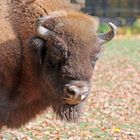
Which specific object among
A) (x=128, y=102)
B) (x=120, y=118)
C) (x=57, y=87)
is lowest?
(x=128, y=102)

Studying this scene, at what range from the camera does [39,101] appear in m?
7.29

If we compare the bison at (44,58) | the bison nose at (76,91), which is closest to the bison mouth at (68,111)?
the bison at (44,58)

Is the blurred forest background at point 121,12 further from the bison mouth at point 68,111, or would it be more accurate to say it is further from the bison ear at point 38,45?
the bison ear at point 38,45

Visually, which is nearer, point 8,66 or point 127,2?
point 8,66

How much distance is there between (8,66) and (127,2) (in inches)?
1084

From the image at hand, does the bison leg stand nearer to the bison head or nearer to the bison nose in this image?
the bison head

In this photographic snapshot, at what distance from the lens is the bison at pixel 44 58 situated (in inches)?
263

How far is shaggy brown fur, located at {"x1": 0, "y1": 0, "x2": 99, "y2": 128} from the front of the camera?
22.1 ft

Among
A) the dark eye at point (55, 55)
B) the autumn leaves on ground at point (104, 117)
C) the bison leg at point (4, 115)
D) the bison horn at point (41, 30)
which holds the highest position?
the bison horn at point (41, 30)

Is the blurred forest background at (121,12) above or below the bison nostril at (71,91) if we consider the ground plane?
below

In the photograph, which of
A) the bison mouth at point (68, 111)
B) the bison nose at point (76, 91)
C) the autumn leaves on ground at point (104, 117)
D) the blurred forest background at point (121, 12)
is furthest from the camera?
the blurred forest background at point (121, 12)

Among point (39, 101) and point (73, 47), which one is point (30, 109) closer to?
point (39, 101)

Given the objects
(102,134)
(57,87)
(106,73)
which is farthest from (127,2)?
(57,87)

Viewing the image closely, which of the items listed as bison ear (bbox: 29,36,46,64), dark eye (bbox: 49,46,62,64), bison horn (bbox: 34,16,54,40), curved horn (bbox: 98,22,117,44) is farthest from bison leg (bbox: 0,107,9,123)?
curved horn (bbox: 98,22,117,44)
